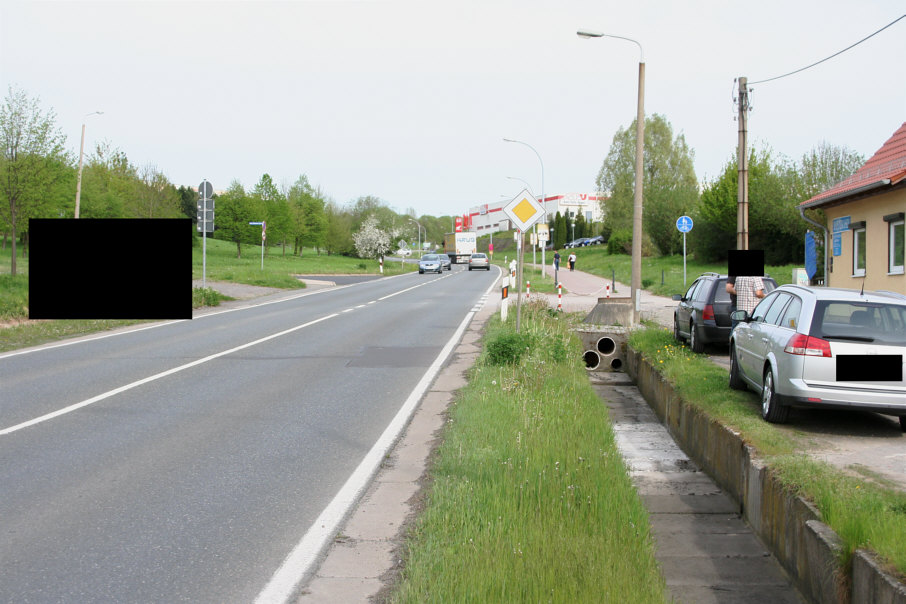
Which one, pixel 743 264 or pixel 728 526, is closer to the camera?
pixel 728 526

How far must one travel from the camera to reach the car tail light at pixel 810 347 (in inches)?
302

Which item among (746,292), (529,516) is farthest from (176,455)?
(746,292)

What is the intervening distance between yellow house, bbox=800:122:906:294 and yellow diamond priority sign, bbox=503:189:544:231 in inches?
334

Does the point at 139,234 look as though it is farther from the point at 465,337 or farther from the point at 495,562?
the point at 465,337

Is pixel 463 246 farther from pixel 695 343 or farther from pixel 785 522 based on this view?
pixel 785 522

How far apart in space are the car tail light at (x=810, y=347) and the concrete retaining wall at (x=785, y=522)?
1.01 meters

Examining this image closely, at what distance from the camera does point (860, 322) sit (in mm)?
7871

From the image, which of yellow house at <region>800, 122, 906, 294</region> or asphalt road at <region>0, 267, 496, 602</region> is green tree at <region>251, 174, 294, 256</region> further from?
asphalt road at <region>0, 267, 496, 602</region>

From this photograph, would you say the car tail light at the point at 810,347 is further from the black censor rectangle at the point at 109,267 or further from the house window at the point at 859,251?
the house window at the point at 859,251

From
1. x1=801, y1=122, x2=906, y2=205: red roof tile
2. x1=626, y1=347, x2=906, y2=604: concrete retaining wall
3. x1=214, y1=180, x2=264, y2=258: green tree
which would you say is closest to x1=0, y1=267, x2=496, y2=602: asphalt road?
x1=626, y1=347, x2=906, y2=604: concrete retaining wall

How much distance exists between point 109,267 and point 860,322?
6.68 m

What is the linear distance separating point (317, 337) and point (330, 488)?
1087cm

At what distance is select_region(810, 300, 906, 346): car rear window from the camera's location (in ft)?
25.1

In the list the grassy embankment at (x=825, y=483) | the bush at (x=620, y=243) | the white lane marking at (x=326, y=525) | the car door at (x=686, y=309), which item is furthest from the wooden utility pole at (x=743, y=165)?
the bush at (x=620, y=243)
